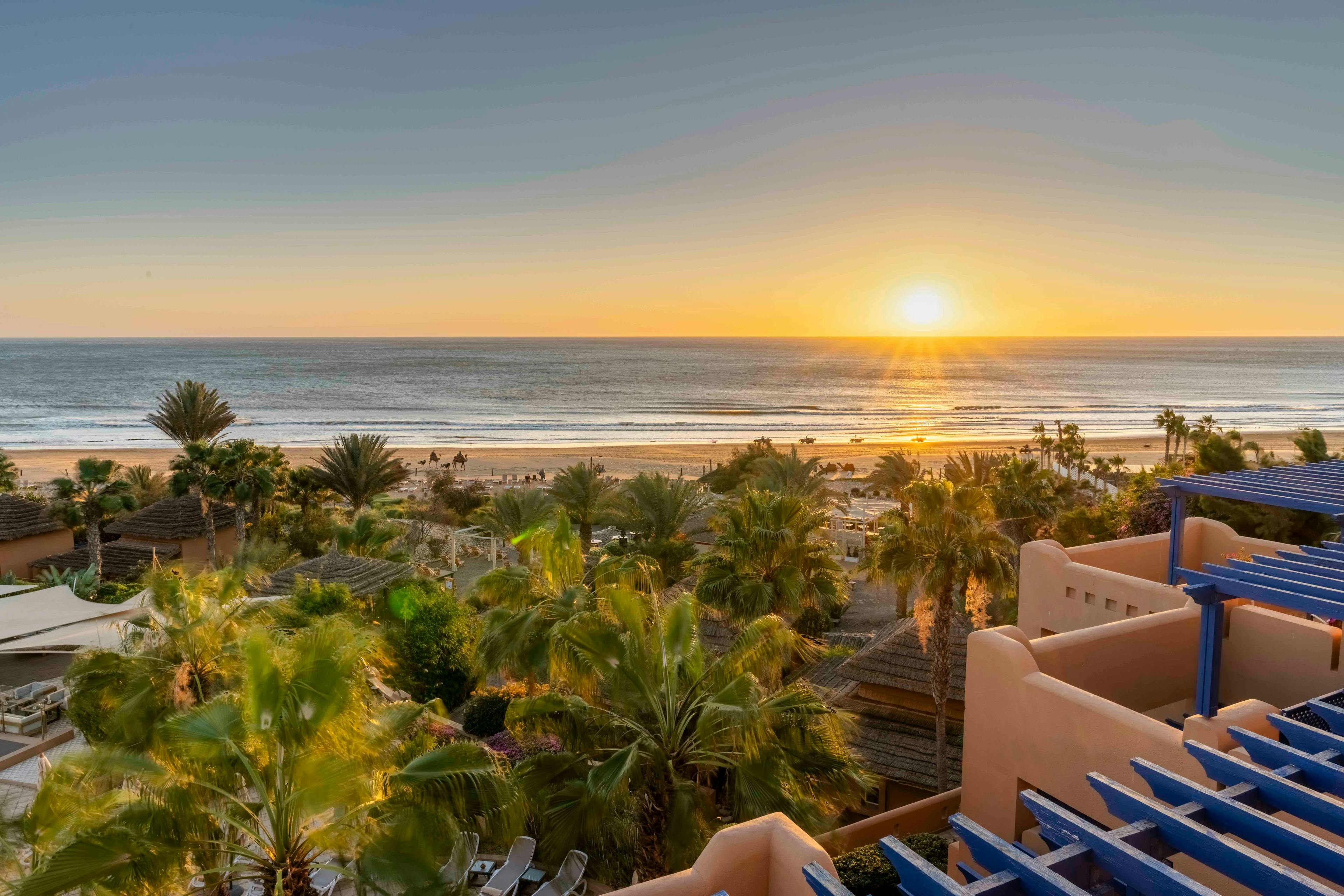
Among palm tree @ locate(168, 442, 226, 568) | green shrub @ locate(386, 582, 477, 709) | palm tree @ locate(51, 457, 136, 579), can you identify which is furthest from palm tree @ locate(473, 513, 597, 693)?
palm tree @ locate(51, 457, 136, 579)

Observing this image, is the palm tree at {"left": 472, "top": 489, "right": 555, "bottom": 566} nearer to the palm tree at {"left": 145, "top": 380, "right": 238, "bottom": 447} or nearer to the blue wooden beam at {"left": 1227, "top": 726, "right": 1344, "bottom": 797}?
the palm tree at {"left": 145, "top": 380, "right": 238, "bottom": 447}

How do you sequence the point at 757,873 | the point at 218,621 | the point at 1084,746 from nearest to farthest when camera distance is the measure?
1. the point at 757,873
2. the point at 1084,746
3. the point at 218,621

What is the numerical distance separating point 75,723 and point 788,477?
21.4 metres

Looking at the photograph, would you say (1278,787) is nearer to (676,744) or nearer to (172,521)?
(676,744)

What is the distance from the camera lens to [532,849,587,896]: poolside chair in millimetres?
10359

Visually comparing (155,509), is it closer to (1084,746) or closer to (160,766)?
(160,766)

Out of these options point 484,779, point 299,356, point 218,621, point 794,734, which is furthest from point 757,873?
point 299,356

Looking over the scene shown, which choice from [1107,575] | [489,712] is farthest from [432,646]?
[1107,575]

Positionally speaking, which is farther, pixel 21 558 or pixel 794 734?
pixel 21 558

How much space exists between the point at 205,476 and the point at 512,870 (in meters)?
18.5

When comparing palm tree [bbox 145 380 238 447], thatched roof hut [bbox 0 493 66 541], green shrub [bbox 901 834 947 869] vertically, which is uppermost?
palm tree [bbox 145 380 238 447]

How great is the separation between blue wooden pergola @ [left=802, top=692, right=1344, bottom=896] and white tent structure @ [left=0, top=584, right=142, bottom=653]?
607 inches

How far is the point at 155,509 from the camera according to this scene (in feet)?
89.7

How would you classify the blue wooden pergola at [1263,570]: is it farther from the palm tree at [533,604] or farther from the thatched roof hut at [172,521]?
the thatched roof hut at [172,521]
